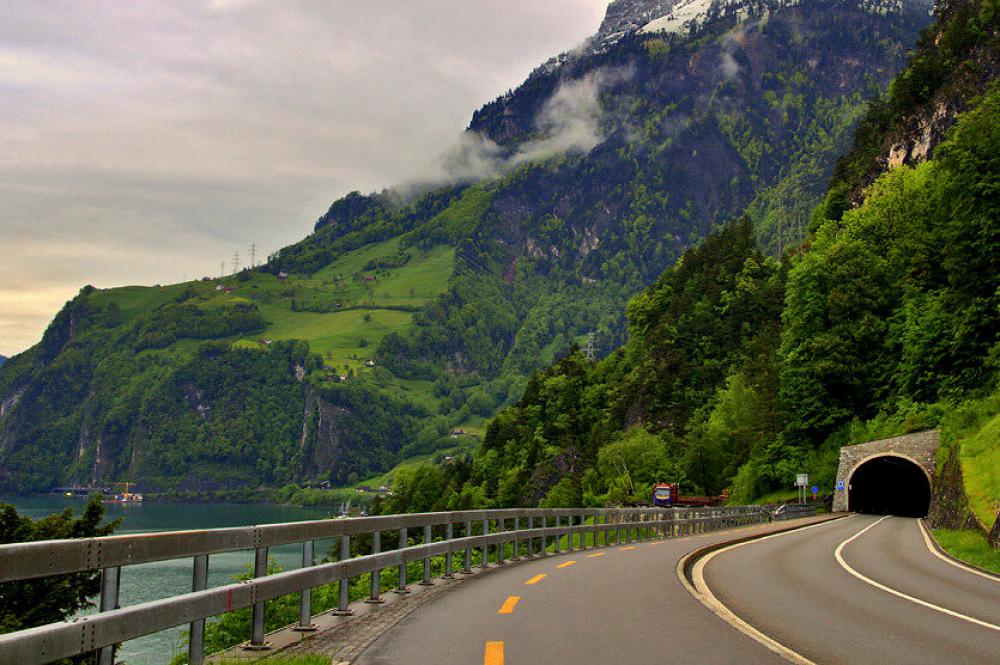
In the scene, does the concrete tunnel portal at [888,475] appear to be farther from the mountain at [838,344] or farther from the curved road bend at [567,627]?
the curved road bend at [567,627]

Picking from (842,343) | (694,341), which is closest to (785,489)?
(842,343)

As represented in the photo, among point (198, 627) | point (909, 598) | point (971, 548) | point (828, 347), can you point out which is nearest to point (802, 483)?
point (828, 347)

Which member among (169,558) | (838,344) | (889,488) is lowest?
(169,558)

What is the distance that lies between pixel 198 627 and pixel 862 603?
36.1 feet

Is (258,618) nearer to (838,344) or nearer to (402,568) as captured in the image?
(402,568)


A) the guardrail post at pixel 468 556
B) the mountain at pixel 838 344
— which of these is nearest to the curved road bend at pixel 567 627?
the guardrail post at pixel 468 556

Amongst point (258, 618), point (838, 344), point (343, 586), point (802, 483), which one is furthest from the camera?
point (838, 344)

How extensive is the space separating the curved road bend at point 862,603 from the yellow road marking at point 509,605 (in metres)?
3.08

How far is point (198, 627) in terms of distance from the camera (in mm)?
8086

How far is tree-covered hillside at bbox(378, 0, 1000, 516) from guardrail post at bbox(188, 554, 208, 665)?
2778 centimetres

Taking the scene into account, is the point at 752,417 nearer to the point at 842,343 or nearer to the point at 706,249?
the point at 842,343

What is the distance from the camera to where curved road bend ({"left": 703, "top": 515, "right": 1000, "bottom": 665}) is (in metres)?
Answer: 11.1

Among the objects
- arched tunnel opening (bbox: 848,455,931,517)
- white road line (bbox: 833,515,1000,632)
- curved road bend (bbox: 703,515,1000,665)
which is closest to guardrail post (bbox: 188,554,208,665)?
curved road bend (bbox: 703,515,1000,665)

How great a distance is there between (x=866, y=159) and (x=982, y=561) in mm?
94799
